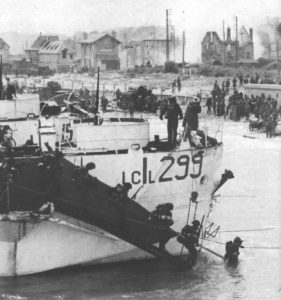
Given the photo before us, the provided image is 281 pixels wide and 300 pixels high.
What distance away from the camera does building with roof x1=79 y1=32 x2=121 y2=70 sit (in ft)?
278

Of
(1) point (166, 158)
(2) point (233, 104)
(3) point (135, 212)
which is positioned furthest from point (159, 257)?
(2) point (233, 104)

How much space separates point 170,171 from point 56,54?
80.7 meters

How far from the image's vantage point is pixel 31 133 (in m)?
15.2

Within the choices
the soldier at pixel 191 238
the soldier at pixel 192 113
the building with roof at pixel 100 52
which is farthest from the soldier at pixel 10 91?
the building with roof at pixel 100 52

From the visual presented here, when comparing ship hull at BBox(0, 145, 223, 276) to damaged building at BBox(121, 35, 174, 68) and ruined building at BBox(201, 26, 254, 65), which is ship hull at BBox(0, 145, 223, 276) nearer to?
ruined building at BBox(201, 26, 254, 65)

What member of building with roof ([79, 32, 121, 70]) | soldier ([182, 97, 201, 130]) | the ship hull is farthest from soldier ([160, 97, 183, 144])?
building with roof ([79, 32, 121, 70])

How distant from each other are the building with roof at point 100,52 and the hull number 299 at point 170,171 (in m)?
72.4

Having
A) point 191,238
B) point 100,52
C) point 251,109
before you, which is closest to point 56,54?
point 100,52

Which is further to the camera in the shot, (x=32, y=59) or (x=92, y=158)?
(x=32, y=59)

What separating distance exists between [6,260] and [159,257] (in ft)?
9.23

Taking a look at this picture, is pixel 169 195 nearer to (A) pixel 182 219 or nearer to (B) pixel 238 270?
(A) pixel 182 219

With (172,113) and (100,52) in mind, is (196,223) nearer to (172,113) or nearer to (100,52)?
(172,113)

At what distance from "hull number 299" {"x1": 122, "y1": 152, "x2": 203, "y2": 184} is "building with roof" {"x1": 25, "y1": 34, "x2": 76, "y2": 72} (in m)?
74.3

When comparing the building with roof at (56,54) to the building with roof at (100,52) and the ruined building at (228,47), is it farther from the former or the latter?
the ruined building at (228,47)
